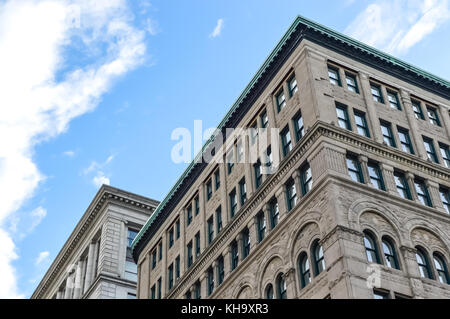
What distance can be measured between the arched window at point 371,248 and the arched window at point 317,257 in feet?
7.57

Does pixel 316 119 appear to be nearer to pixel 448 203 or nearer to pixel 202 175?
pixel 448 203

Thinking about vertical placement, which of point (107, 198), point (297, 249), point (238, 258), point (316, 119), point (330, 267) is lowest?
point (330, 267)

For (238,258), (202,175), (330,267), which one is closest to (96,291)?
(202,175)

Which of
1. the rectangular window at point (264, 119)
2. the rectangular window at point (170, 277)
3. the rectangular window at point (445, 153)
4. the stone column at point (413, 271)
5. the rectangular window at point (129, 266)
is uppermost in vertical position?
the rectangular window at point (129, 266)

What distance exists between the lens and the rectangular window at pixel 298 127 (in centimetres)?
4222

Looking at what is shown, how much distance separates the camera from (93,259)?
246 ft

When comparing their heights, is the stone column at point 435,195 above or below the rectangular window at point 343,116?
below

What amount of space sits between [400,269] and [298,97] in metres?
13.3

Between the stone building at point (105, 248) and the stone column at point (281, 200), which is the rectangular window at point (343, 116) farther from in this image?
the stone building at point (105, 248)

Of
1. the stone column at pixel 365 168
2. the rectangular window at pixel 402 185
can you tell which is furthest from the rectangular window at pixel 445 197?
the stone column at pixel 365 168

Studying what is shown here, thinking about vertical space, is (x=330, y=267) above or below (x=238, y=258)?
below

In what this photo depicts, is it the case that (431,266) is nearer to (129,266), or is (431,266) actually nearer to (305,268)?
(305,268)

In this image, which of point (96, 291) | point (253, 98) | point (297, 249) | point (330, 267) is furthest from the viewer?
point (96, 291)

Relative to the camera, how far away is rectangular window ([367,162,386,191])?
130ft
